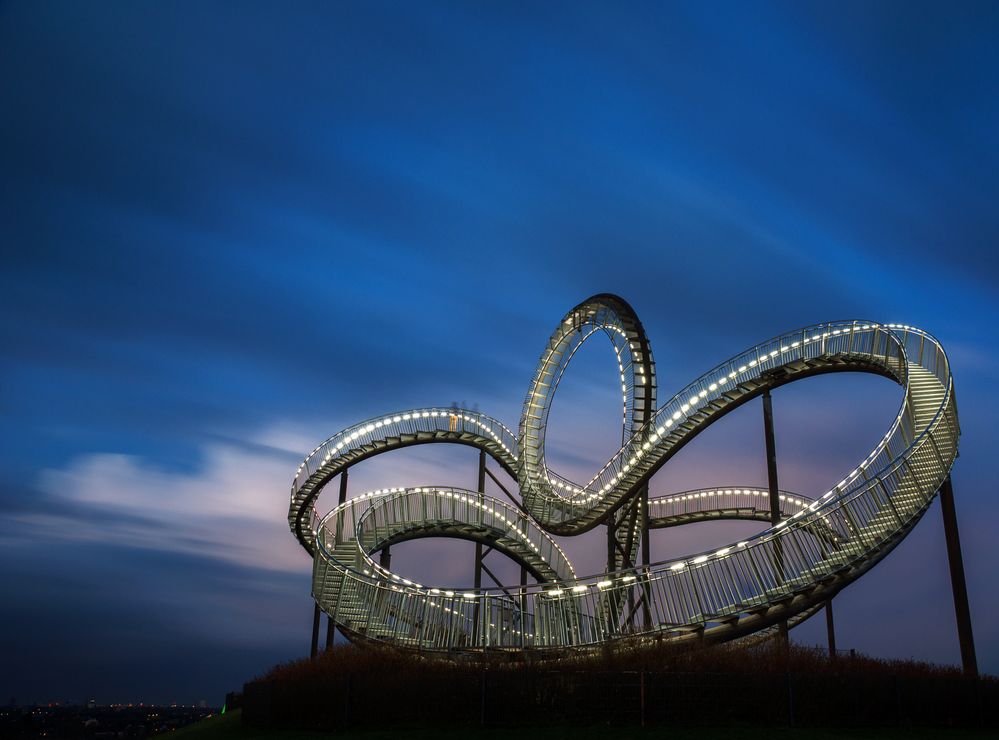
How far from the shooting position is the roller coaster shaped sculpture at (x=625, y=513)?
56.1ft

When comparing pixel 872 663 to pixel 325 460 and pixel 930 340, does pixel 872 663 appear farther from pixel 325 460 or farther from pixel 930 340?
pixel 325 460

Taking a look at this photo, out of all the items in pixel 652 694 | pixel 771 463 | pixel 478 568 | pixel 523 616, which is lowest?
pixel 652 694

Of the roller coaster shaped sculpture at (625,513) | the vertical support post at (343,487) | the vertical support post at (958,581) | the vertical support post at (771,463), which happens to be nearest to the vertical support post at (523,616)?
the roller coaster shaped sculpture at (625,513)

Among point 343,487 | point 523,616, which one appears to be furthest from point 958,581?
point 343,487

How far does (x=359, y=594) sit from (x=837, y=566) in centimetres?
1159

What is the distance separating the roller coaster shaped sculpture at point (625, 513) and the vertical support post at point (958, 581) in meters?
1.27

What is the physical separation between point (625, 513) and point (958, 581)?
14107 mm

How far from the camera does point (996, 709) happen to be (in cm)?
1590

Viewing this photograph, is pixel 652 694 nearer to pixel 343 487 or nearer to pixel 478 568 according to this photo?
pixel 478 568

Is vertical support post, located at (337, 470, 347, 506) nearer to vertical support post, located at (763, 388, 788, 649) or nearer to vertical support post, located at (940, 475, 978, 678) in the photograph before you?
vertical support post, located at (763, 388, 788, 649)

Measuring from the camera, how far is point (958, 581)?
61.6 feet

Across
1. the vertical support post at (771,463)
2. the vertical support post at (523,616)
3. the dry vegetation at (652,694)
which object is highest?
the vertical support post at (771,463)

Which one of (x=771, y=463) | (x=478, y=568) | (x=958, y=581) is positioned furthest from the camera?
(x=478, y=568)

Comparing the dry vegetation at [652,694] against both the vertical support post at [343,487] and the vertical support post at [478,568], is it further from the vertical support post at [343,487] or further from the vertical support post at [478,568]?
the vertical support post at [343,487]
